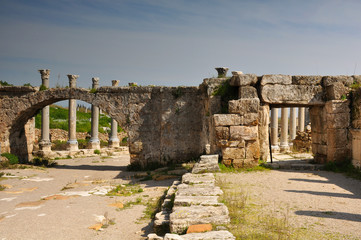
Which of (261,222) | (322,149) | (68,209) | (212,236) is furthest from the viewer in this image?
(322,149)

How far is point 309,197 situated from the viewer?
6086 mm

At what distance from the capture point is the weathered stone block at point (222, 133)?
9.12 meters

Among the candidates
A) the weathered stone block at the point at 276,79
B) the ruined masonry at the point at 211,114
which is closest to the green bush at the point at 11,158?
the ruined masonry at the point at 211,114

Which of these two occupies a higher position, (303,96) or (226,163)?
(303,96)

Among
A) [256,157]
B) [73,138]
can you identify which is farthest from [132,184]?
[73,138]

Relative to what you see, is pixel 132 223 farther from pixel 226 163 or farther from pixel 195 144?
pixel 195 144

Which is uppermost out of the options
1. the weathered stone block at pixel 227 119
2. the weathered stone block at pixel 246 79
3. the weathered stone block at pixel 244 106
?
the weathered stone block at pixel 246 79

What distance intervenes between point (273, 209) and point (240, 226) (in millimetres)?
1104

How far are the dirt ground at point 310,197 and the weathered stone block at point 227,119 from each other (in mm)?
1450

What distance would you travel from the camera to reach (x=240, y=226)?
435 centimetres

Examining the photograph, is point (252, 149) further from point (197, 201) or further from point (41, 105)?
point (41, 105)

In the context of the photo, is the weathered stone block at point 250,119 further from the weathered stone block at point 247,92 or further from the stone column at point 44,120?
the stone column at point 44,120

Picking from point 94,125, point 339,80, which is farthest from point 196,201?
point 94,125

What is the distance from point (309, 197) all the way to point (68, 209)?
4723mm
